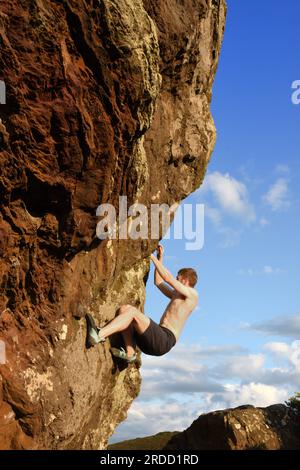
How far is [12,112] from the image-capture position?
28.5 ft

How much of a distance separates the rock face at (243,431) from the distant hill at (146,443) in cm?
1009

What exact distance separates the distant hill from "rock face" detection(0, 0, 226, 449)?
21416 mm

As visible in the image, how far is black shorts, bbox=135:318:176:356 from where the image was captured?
12.4m

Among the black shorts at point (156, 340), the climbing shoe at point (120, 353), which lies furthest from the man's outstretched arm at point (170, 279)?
the climbing shoe at point (120, 353)

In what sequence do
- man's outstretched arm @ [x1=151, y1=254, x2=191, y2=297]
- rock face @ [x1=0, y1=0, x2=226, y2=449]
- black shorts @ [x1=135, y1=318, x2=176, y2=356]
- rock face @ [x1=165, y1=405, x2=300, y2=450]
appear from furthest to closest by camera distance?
rock face @ [x1=165, y1=405, x2=300, y2=450], man's outstretched arm @ [x1=151, y1=254, x2=191, y2=297], black shorts @ [x1=135, y1=318, x2=176, y2=356], rock face @ [x1=0, y1=0, x2=226, y2=449]

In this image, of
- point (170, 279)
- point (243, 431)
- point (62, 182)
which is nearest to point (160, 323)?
point (170, 279)

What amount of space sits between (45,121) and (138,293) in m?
6.81

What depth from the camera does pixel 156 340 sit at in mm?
12492

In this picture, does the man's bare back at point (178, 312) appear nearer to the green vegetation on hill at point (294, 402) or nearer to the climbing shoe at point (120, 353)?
the climbing shoe at point (120, 353)

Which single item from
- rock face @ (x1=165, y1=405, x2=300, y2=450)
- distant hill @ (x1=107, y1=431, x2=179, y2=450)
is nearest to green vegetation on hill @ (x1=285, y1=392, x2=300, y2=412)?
rock face @ (x1=165, y1=405, x2=300, y2=450)

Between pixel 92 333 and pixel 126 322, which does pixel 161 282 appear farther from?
pixel 92 333

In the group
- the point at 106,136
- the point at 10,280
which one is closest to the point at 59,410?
the point at 10,280

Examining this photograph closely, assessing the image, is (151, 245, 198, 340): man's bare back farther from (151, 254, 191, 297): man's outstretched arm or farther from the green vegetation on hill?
the green vegetation on hill

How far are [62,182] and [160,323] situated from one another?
5.34 m
